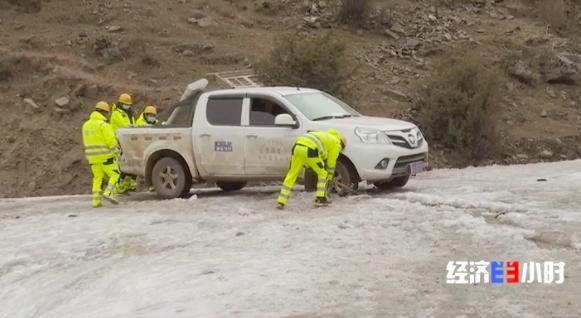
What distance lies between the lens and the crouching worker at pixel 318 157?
1005cm

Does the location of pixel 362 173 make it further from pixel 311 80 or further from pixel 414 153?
pixel 311 80

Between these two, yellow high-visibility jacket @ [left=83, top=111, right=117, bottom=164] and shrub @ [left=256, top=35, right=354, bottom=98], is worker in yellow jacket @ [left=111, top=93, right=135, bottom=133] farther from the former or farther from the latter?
shrub @ [left=256, top=35, right=354, bottom=98]

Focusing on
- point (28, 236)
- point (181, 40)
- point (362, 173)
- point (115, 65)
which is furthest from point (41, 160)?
point (362, 173)

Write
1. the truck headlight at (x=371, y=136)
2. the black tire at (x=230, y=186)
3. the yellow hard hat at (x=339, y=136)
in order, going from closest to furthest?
the yellow hard hat at (x=339, y=136), the truck headlight at (x=371, y=136), the black tire at (x=230, y=186)

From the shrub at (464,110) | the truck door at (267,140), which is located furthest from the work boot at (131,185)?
the shrub at (464,110)

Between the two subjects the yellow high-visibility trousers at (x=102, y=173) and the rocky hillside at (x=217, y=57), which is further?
the rocky hillside at (x=217, y=57)

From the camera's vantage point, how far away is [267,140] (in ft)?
37.1

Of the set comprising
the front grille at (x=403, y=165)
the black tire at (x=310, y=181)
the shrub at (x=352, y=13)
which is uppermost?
the shrub at (x=352, y=13)

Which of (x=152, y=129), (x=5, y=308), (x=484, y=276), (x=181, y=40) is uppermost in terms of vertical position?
(x=181, y=40)

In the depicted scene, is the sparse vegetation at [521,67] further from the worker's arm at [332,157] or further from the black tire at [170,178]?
the worker's arm at [332,157]

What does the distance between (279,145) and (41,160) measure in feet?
31.5

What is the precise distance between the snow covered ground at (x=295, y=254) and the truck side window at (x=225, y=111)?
119 centimetres

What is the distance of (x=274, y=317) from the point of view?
5.87m
